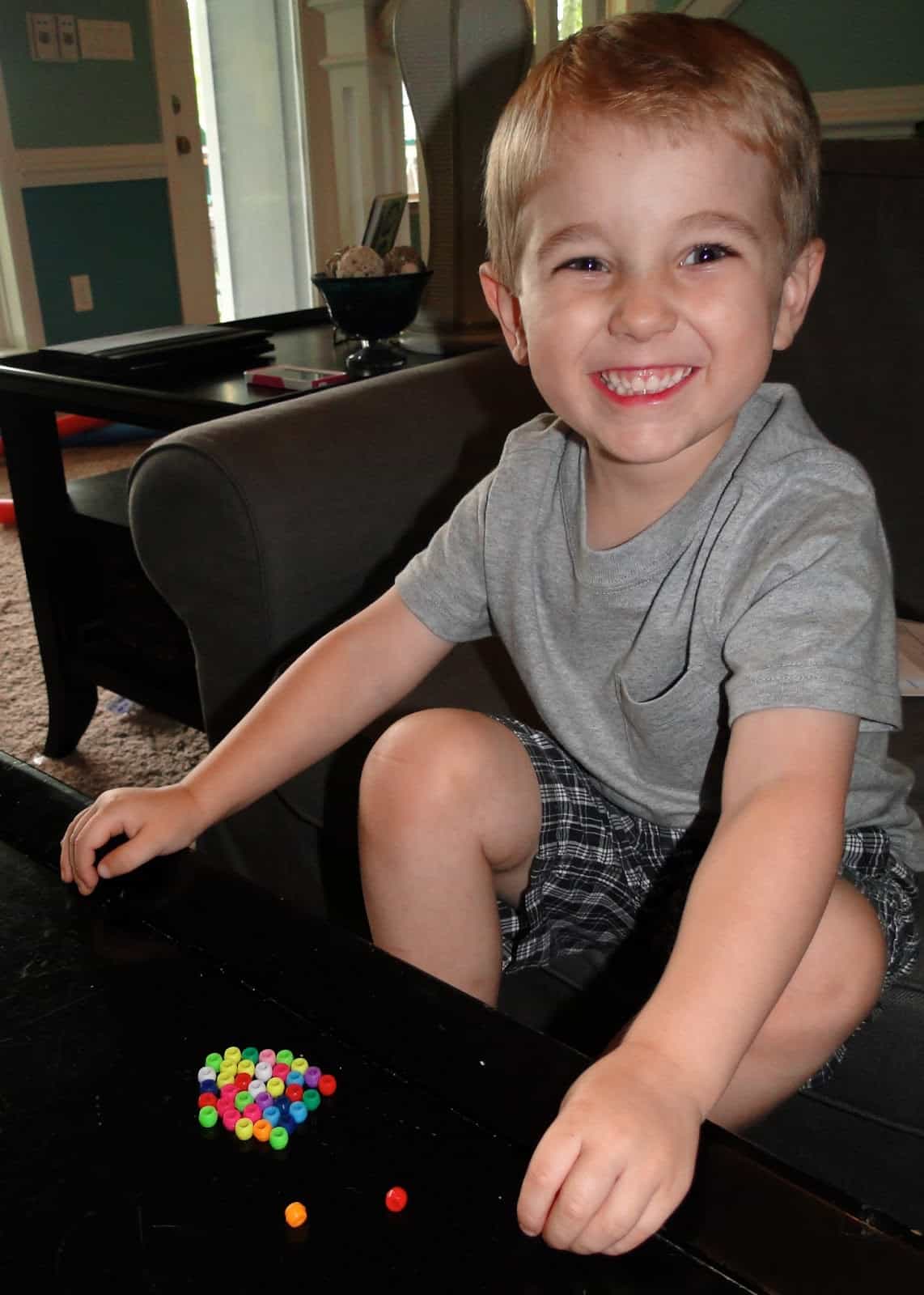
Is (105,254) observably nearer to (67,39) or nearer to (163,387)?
(67,39)

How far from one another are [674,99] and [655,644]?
0.34 meters

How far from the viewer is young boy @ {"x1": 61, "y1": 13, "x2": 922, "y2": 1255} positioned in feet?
2.18

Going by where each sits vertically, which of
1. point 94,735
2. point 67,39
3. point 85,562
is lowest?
point 94,735

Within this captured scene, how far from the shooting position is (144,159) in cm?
375

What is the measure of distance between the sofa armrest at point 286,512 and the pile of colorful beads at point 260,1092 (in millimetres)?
615

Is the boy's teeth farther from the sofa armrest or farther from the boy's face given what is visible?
the sofa armrest

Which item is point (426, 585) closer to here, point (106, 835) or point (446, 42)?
point (106, 835)

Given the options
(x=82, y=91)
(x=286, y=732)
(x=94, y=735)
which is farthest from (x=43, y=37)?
(x=286, y=732)

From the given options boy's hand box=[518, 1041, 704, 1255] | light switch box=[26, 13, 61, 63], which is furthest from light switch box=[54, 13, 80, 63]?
boy's hand box=[518, 1041, 704, 1255]

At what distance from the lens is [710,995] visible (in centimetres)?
56

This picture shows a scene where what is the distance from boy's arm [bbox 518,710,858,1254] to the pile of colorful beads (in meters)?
0.11

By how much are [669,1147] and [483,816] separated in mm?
347

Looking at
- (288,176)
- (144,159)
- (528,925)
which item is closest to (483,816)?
(528,925)

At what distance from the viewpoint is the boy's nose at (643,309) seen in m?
0.72
